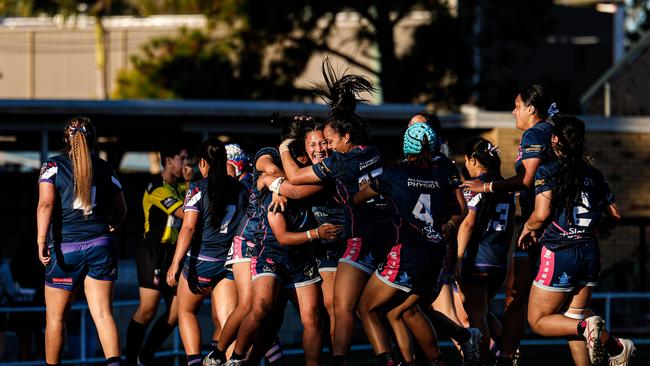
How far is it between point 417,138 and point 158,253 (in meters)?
3.24

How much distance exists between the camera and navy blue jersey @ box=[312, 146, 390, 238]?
29.6 feet

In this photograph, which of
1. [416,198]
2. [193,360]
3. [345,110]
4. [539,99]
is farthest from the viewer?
[193,360]

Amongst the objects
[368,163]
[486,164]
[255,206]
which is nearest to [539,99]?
[486,164]

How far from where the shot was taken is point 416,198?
8.90 m

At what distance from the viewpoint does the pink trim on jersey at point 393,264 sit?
29.5 ft

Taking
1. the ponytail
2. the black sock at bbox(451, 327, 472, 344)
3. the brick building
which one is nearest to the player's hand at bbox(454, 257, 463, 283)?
the black sock at bbox(451, 327, 472, 344)

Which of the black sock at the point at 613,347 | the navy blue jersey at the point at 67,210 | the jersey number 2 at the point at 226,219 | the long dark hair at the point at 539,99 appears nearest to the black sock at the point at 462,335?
the black sock at the point at 613,347

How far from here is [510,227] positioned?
1094 centimetres

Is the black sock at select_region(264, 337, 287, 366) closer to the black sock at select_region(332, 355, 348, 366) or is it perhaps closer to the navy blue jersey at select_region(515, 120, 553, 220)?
the black sock at select_region(332, 355, 348, 366)

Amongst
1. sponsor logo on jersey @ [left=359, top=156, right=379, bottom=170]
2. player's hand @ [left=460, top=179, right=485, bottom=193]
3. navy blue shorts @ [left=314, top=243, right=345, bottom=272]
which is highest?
sponsor logo on jersey @ [left=359, top=156, right=379, bottom=170]

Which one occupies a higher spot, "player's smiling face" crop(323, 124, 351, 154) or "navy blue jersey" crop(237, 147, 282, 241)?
"player's smiling face" crop(323, 124, 351, 154)

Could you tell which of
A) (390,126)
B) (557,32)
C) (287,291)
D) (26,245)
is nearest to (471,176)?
(287,291)

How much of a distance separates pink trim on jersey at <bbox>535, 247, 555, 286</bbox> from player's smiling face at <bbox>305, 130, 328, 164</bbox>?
6.12ft

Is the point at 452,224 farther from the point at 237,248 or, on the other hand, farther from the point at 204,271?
the point at 204,271
